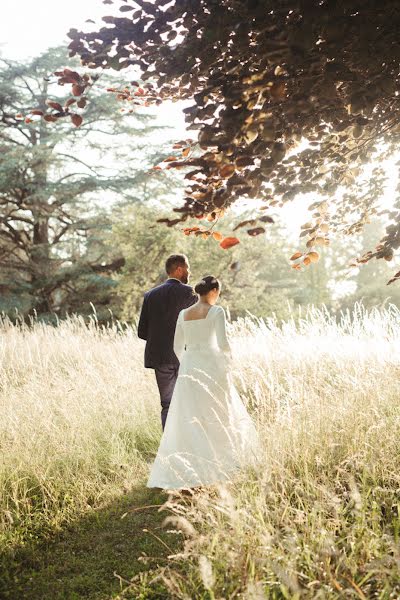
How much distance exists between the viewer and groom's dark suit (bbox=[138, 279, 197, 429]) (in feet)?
17.7

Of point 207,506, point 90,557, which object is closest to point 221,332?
point 207,506

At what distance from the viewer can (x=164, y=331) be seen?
5.41 metres

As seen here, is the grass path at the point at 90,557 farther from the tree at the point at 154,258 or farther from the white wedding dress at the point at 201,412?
the tree at the point at 154,258

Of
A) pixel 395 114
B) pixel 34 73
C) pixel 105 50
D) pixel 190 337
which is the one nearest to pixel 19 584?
pixel 190 337

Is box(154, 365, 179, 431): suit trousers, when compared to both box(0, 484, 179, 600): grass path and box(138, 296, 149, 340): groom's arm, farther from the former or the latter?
box(0, 484, 179, 600): grass path

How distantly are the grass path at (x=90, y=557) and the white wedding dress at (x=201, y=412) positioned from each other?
1.08ft

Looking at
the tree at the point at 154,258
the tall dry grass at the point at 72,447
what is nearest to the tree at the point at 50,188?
the tree at the point at 154,258

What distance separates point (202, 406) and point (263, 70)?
9.57 ft

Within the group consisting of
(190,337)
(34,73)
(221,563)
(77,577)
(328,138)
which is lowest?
(77,577)

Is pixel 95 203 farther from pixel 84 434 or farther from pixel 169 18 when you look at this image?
pixel 169 18

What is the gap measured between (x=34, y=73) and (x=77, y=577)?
749 inches

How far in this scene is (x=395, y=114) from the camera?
311cm

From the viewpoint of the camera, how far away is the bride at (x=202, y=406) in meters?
4.45

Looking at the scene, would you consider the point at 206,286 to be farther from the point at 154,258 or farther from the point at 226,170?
the point at 154,258
